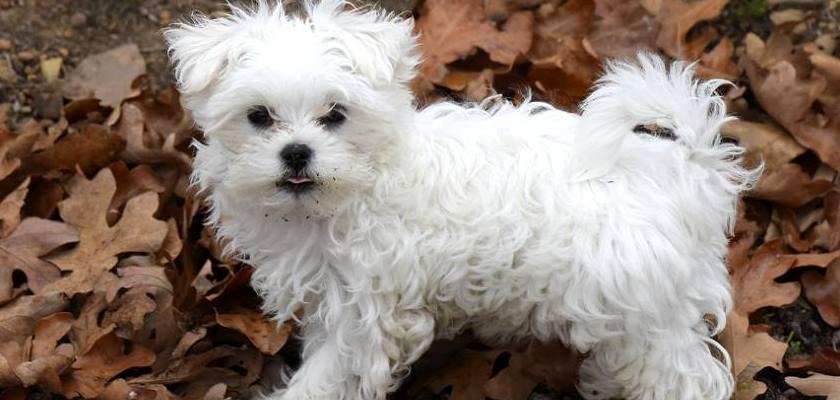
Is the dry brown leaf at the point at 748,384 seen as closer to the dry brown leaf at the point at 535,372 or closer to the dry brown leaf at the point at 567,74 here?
the dry brown leaf at the point at 535,372

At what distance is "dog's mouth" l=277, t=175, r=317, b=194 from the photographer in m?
3.16

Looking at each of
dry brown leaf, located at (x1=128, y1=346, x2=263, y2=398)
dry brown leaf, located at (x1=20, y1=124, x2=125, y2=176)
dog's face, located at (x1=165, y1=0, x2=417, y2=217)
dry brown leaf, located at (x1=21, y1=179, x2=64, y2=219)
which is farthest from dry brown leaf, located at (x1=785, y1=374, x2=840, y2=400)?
dry brown leaf, located at (x1=21, y1=179, x2=64, y2=219)

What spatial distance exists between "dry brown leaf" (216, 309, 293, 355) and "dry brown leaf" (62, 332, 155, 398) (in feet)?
0.99

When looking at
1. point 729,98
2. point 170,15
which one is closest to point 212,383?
point 170,15

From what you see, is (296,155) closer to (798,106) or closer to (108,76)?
(108,76)

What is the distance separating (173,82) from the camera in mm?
5027

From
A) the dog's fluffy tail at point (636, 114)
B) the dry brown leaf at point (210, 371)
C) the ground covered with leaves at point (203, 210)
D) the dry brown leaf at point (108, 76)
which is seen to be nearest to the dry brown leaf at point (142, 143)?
the ground covered with leaves at point (203, 210)

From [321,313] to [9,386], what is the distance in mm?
1163

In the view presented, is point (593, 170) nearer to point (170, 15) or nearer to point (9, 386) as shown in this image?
point (9, 386)

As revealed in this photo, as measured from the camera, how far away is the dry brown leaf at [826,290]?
4.15 m

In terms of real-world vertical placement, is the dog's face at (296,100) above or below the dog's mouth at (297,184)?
above

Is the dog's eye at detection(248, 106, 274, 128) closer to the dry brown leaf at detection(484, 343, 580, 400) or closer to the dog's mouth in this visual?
the dog's mouth

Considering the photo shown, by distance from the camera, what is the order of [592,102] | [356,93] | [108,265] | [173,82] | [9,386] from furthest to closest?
[173,82], [108,265], [9,386], [592,102], [356,93]

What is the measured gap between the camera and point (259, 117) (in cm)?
319
